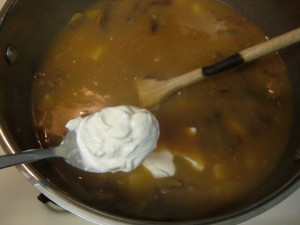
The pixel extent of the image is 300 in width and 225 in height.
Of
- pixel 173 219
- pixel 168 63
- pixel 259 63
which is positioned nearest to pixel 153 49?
pixel 168 63

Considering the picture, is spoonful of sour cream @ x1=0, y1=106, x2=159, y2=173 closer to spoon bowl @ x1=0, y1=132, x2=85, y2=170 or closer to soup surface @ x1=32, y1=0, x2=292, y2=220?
spoon bowl @ x1=0, y1=132, x2=85, y2=170

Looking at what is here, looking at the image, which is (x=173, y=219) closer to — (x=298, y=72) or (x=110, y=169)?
(x=110, y=169)

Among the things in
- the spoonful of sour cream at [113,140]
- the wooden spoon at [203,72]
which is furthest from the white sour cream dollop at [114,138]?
the wooden spoon at [203,72]

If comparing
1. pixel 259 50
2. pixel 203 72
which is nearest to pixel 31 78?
pixel 203 72

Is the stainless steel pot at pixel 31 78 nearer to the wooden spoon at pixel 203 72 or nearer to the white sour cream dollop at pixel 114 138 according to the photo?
the white sour cream dollop at pixel 114 138

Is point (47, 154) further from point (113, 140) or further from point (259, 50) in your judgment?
point (259, 50)

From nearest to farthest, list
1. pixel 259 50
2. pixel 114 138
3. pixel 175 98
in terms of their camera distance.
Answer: pixel 114 138 → pixel 259 50 → pixel 175 98
